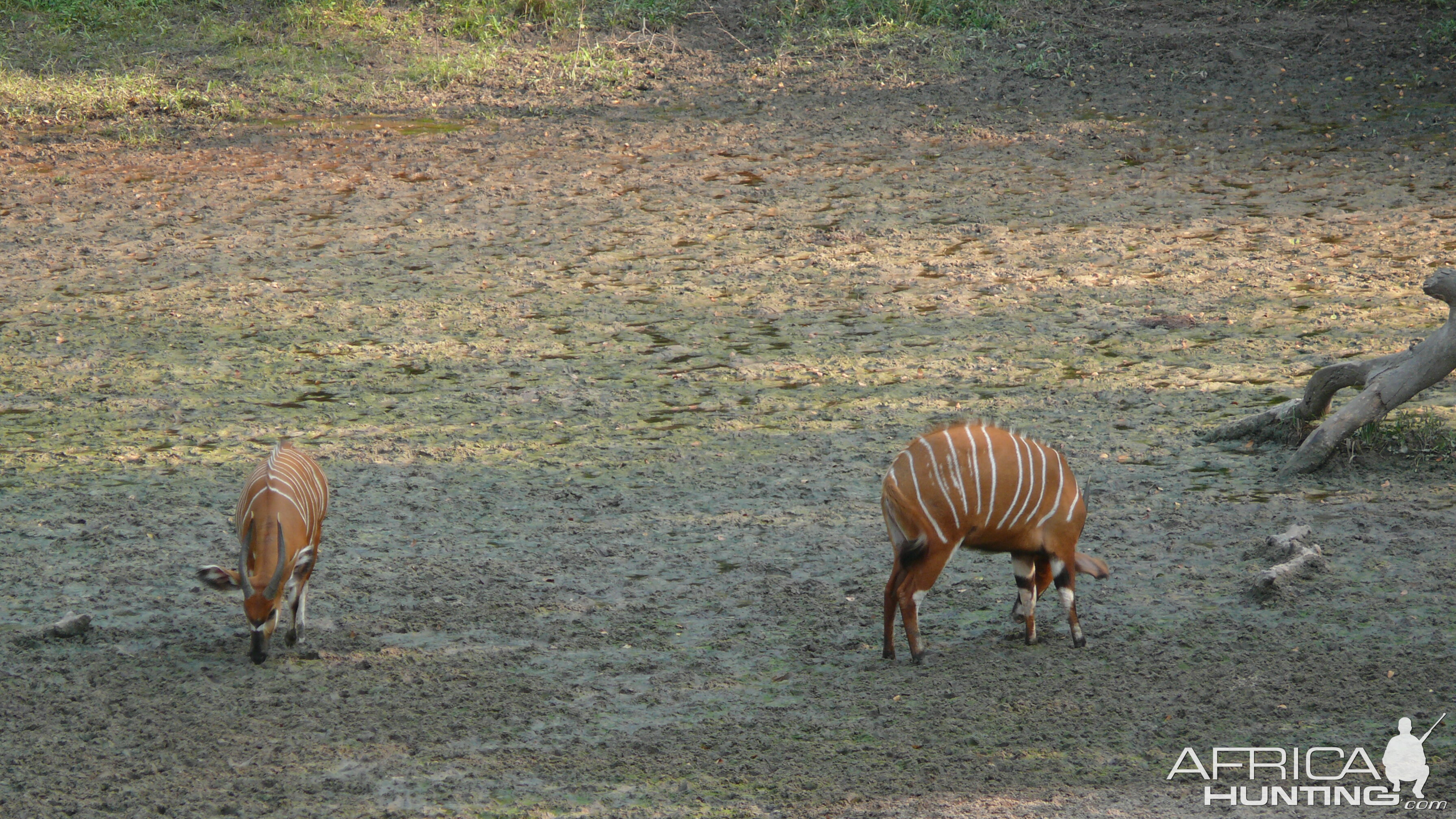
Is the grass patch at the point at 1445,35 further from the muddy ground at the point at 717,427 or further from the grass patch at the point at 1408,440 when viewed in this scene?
the grass patch at the point at 1408,440

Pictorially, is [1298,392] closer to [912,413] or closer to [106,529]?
[912,413]

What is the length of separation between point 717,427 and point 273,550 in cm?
Result: 275

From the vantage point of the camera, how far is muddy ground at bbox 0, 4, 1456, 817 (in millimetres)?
4180

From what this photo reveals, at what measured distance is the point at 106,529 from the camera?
18.7 feet

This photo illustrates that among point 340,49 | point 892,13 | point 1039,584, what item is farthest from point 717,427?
point 892,13

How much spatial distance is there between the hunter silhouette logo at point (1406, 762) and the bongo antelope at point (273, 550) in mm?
3379

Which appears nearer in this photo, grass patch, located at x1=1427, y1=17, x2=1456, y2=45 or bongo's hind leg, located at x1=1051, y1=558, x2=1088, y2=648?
bongo's hind leg, located at x1=1051, y1=558, x2=1088, y2=648

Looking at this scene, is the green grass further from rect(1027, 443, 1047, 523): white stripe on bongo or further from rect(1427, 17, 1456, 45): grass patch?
rect(1027, 443, 1047, 523): white stripe on bongo

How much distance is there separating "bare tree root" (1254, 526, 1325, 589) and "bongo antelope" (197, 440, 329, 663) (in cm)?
338

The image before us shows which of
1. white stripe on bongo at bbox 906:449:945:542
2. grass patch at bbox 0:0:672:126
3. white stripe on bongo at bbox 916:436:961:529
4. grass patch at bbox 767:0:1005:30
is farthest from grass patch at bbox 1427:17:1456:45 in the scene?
white stripe on bongo at bbox 906:449:945:542

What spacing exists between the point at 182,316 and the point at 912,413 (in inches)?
177

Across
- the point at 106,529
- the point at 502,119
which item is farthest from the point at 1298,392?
the point at 502,119

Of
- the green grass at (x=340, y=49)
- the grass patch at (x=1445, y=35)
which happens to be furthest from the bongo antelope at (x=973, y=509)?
the grass patch at (x=1445, y=35)

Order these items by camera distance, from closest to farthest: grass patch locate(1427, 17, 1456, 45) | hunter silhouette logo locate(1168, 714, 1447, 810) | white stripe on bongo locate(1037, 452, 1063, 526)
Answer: hunter silhouette logo locate(1168, 714, 1447, 810) → white stripe on bongo locate(1037, 452, 1063, 526) → grass patch locate(1427, 17, 1456, 45)
